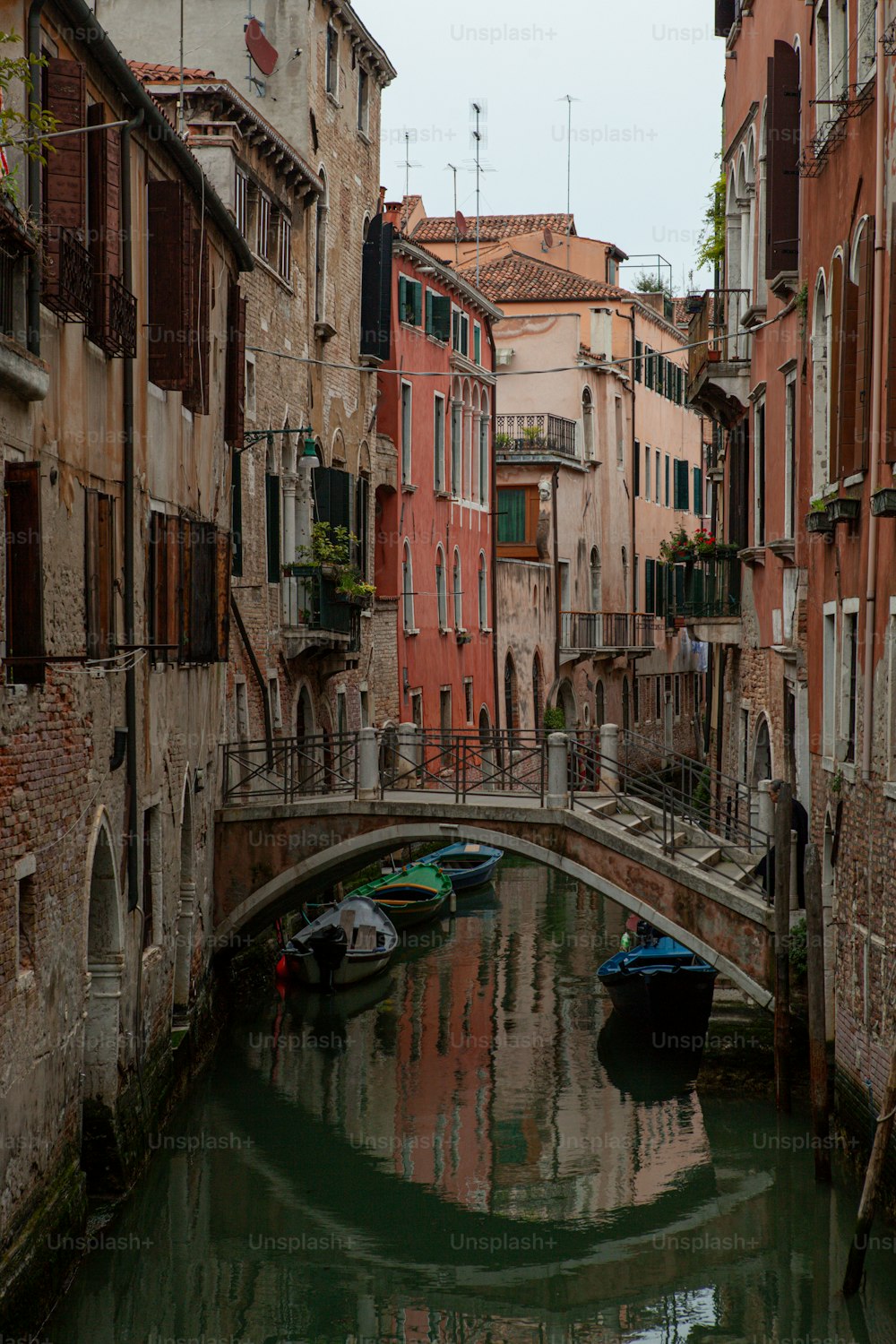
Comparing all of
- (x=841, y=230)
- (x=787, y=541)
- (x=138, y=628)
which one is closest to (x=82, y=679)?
(x=138, y=628)

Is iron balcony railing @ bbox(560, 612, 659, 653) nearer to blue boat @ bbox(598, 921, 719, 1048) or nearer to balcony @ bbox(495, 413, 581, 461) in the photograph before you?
balcony @ bbox(495, 413, 581, 461)

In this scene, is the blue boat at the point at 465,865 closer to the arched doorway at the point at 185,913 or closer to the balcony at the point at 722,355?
the balcony at the point at 722,355

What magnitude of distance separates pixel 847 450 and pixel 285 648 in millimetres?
9932

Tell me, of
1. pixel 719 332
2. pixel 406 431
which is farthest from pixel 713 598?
pixel 406 431

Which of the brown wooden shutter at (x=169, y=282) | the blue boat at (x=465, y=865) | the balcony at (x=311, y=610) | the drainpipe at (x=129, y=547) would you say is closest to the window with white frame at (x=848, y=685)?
the drainpipe at (x=129, y=547)

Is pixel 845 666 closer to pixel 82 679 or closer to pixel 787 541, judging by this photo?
Result: pixel 787 541

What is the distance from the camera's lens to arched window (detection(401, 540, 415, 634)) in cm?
2825

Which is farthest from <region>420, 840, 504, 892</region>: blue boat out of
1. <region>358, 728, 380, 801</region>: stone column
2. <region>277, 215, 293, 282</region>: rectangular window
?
<region>358, 728, 380, 801</region>: stone column

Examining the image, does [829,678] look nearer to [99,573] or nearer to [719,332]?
[99,573]

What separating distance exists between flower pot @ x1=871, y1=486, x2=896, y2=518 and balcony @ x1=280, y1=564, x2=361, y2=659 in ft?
35.1

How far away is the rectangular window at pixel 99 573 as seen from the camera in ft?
38.2

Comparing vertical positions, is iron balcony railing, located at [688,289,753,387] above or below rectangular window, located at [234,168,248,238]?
below

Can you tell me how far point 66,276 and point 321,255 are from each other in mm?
13513

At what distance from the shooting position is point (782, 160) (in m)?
16.6
